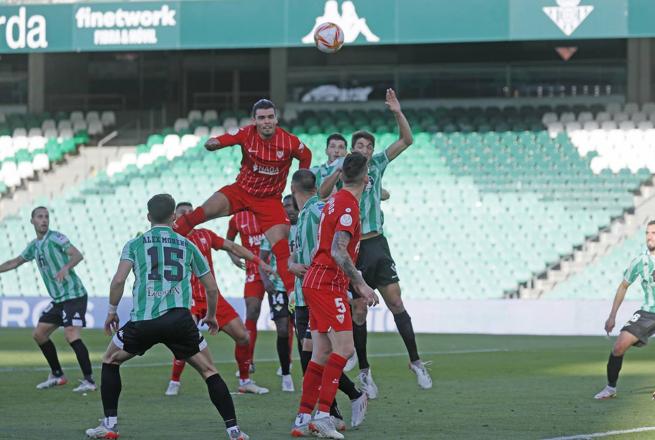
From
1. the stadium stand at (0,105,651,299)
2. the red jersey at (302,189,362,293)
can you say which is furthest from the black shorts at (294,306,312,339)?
the stadium stand at (0,105,651,299)

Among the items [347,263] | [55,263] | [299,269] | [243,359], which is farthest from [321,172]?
[55,263]

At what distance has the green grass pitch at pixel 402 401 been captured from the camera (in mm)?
9812

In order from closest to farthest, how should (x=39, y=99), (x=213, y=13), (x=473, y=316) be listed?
(x=473, y=316) < (x=213, y=13) < (x=39, y=99)

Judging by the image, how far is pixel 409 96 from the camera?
33719 mm

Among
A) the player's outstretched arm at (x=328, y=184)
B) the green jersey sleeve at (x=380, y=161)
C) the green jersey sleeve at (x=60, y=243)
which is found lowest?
the green jersey sleeve at (x=60, y=243)

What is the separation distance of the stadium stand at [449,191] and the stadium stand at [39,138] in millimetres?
1463

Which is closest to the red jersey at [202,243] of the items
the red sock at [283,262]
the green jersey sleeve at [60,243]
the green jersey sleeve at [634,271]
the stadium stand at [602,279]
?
the red sock at [283,262]

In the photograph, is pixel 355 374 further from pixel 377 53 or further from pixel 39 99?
pixel 39 99

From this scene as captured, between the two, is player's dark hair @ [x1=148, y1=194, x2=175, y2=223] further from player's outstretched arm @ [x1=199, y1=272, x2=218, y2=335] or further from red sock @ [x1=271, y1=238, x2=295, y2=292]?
red sock @ [x1=271, y1=238, x2=295, y2=292]

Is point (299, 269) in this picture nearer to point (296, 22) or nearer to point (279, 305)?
point (279, 305)

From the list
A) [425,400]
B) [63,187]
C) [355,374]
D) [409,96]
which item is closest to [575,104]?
[409,96]

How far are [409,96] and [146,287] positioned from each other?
25210mm

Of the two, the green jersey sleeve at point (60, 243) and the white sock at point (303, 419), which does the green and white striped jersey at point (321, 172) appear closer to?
the white sock at point (303, 419)

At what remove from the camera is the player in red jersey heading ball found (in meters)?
11.9
